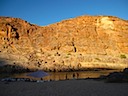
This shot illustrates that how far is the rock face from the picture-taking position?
228ft

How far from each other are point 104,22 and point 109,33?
479cm

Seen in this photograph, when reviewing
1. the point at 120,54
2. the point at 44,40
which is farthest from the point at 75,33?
the point at 120,54

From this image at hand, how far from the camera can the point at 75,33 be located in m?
90.4

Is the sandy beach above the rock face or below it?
below

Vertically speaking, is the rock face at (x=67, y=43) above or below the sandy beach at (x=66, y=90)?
Result: above

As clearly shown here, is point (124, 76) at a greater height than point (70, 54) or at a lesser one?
lesser

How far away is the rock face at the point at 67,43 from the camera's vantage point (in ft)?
228

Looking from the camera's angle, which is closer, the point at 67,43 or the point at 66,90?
the point at 66,90

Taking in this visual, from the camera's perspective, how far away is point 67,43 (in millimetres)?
84625

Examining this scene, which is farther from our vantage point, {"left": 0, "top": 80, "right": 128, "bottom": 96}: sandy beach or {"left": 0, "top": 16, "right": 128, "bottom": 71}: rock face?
{"left": 0, "top": 16, "right": 128, "bottom": 71}: rock face

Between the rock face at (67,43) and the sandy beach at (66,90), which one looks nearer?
the sandy beach at (66,90)

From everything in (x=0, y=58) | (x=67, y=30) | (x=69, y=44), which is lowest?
(x=0, y=58)

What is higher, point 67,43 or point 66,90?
point 67,43

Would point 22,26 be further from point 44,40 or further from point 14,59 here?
point 14,59
